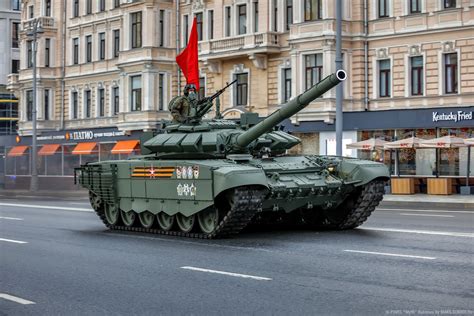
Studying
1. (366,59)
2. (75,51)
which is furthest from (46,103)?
(366,59)

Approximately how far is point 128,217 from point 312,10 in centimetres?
2200

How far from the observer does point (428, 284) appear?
9.50 m

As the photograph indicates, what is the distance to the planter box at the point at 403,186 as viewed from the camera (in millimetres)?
34094

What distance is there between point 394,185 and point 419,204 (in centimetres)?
626

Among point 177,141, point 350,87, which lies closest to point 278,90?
point 350,87

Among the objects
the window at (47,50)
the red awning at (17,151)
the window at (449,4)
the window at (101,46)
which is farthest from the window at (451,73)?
the red awning at (17,151)

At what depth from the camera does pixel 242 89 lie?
42.2m

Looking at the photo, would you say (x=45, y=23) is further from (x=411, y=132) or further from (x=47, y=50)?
(x=411, y=132)

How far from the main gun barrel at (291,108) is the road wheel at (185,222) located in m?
1.62

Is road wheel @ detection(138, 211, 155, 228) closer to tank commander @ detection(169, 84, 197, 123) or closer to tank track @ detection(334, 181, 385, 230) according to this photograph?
tank commander @ detection(169, 84, 197, 123)

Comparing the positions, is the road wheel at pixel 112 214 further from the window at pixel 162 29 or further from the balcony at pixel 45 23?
the balcony at pixel 45 23

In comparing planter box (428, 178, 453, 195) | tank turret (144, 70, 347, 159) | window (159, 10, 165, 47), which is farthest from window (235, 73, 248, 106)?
tank turret (144, 70, 347, 159)

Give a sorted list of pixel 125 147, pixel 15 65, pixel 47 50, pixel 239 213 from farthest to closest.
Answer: pixel 15 65, pixel 47 50, pixel 125 147, pixel 239 213

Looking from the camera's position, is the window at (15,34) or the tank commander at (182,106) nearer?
the tank commander at (182,106)
